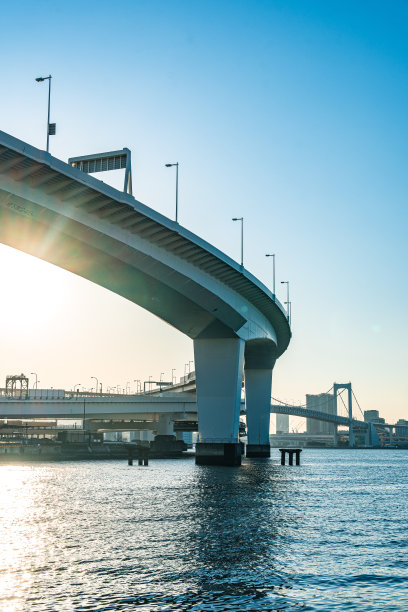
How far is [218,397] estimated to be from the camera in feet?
246

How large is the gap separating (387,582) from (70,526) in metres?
16.0

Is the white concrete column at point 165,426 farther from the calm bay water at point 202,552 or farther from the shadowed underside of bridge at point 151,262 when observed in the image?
the calm bay water at point 202,552

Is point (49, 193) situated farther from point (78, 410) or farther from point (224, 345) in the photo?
point (78, 410)

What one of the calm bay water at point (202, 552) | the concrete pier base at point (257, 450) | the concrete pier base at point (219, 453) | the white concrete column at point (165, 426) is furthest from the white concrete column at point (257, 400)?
the calm bay water at point (202, 552)

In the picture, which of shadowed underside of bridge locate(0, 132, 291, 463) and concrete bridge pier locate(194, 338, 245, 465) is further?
concrete bridge pier locate(194, 338, 245, 465)

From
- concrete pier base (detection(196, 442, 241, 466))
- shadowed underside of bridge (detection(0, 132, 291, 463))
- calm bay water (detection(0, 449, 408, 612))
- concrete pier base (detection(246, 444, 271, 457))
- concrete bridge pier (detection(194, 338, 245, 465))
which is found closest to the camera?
calm bay water (detection(0, 449, 408, 612))

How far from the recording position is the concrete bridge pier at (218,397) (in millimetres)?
74812

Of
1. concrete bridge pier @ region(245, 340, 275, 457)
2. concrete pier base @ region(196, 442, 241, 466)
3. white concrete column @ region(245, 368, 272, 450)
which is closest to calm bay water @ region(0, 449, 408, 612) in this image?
concrete pier base @ region(196, 442, 241, 466)

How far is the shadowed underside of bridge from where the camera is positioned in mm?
45062

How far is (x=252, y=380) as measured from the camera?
114 meters

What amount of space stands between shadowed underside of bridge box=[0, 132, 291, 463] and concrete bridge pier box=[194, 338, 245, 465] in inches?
4.4

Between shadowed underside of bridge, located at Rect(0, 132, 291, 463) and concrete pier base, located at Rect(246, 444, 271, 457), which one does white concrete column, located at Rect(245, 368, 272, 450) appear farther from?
shadowed underside of bridge, located at Rect(0, 132, 291, 463)

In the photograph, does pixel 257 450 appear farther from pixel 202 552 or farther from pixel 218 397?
pixel 202 552

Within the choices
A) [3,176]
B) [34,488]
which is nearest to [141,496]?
[34,488]
